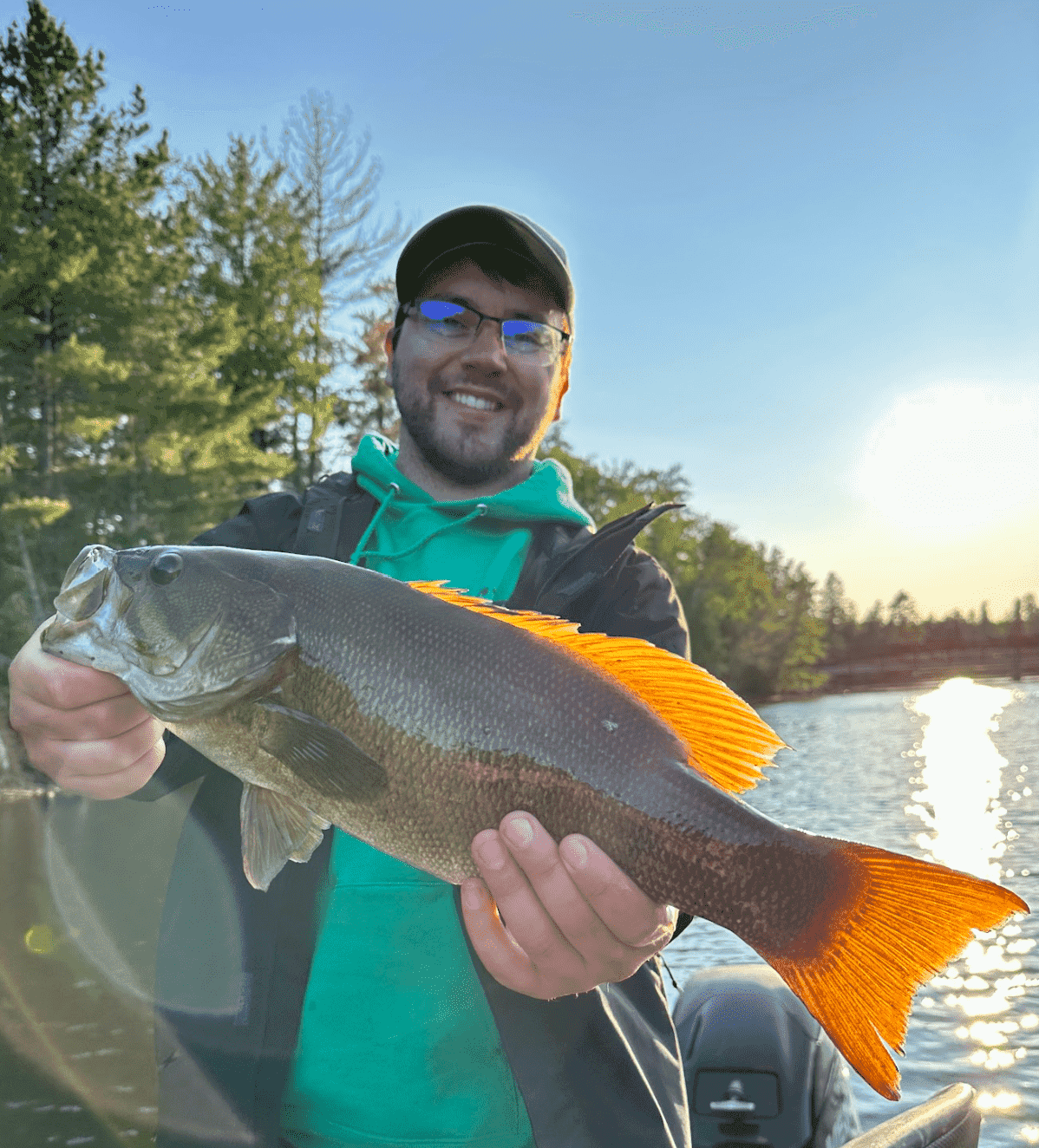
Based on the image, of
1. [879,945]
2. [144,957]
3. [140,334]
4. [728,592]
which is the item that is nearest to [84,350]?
[140,334]

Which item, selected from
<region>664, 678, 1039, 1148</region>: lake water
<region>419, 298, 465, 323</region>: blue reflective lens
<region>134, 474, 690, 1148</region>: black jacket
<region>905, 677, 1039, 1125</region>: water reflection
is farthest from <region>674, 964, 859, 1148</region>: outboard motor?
<region>419, 298, 465, 323</region>: blue reflective lens

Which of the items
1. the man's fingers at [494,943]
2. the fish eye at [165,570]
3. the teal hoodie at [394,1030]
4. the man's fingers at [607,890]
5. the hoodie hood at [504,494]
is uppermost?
the hoodie hood at [504,494]

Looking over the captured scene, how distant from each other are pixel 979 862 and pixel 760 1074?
625 inches

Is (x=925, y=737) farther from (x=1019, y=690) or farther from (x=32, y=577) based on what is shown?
(x=1019, y=690)

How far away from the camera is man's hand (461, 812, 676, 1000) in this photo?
1963 millimetres

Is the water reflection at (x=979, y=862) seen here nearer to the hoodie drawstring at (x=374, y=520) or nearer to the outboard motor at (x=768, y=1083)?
the outboard motor at (x=768, y=1083)

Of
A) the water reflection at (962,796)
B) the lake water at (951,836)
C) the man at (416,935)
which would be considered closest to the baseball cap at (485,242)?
the man at (416,935)

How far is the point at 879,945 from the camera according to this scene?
188 centimetres

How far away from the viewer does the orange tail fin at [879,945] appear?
1.79 m

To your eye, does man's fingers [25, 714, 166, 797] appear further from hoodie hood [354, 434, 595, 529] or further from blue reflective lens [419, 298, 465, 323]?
blue reflective lens [419, 298, 465, 323]

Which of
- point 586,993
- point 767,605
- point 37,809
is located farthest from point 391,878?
point 767,605

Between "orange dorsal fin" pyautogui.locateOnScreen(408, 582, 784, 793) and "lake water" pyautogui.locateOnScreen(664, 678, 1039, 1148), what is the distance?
6.71 feet

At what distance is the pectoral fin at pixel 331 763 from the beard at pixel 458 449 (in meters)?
1.36

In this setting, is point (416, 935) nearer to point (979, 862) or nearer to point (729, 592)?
point (979, 862)
